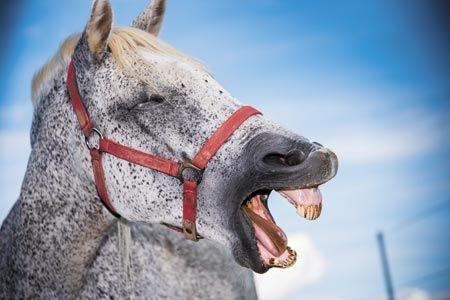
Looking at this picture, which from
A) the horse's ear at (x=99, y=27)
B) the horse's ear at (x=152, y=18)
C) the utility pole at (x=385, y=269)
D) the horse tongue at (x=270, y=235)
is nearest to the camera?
the horse tongue at (x=270, y=235)

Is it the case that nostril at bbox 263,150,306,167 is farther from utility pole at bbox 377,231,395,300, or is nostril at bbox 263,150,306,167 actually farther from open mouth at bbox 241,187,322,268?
utility pole at bbox 377,231,395,300

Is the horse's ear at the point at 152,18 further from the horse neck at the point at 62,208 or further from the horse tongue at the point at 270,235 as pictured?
the horse tongue at the point at 270,235

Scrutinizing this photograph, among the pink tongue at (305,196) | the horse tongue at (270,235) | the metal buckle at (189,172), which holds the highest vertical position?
the metal buckle at (189,172)

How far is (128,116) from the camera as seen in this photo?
2746 millimetres

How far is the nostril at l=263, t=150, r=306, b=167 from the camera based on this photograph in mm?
2307

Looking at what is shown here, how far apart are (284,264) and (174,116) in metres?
0.85

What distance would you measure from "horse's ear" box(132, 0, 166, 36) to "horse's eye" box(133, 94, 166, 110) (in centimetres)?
85

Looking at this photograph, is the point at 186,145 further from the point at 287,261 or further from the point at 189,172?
the point at 287,261

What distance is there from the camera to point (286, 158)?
7.76 ft

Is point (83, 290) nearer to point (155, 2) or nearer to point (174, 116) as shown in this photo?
point (174, 116)

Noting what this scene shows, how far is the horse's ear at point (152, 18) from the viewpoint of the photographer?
134 inches

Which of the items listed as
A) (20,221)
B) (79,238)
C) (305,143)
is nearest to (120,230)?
(79,238)

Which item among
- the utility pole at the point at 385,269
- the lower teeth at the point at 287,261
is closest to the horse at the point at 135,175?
the lower teeth at the point at 287,261

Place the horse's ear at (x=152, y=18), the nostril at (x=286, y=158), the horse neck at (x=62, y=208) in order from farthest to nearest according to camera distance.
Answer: the horse's ear at (x=152, y=18) → the horse neck at (x=62, y=208) → the nostril at (x=286, y=158)
